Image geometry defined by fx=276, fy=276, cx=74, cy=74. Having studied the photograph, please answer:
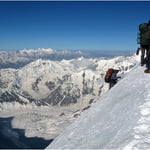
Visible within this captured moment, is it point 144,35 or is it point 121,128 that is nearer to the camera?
point 121,128

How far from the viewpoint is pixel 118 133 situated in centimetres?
1015

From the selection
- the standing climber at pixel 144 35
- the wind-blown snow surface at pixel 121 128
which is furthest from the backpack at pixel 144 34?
the wind-blown snow surface at pixel 121 128

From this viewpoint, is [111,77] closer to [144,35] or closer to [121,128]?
[144,35]

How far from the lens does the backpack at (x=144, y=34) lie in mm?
16594

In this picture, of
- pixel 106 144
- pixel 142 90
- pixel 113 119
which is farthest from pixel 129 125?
pixel 142 90

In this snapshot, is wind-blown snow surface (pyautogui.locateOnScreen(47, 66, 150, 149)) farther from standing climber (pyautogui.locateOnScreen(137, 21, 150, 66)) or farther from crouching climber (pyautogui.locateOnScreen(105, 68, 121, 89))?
crouching climber (pyautogui.locateOnScreen(105, 68, 121, 89))

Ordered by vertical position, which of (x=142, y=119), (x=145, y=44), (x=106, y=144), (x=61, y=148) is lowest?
(x=61, y=148)

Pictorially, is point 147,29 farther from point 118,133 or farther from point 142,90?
point 118,133

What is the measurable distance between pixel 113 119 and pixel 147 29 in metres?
7.00

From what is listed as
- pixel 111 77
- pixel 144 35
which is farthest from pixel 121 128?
pixel 111 77

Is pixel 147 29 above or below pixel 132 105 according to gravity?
above

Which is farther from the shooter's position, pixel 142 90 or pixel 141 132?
pixel 142 90

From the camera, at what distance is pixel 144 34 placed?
17109mm

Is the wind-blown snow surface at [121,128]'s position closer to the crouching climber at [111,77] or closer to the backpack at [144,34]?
the backpack at [144,34]
